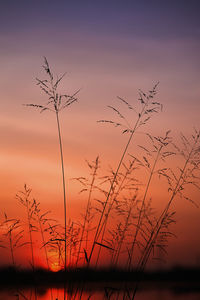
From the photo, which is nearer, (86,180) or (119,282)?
(119,282)

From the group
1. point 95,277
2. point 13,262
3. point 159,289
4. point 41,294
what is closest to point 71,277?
point 95,277

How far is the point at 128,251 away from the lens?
13.8 ft

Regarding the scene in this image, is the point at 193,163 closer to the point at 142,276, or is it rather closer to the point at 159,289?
the point at 142,276

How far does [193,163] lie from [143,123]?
2.32ft

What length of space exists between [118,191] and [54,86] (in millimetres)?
1159

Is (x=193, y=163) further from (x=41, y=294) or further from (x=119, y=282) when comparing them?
(x=41, y=294)

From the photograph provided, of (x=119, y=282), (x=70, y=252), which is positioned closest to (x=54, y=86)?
(x=70, y=252)

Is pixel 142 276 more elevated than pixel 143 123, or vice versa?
pixel 143 123

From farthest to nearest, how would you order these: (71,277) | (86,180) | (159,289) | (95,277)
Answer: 1. (159,289)
2. (86,180)
3. (95,277)
4. (71,277)

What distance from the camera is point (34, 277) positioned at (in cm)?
377

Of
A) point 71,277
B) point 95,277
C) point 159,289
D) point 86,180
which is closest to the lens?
point 71,277

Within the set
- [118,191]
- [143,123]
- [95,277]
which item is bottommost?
[95,277]

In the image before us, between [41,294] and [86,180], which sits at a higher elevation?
[86,180]

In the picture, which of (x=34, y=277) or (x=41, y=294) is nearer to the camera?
(x=34, y=277)
